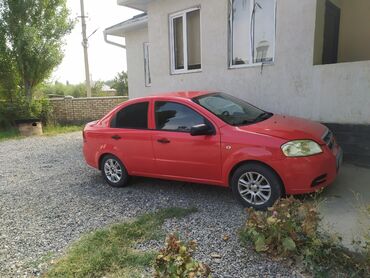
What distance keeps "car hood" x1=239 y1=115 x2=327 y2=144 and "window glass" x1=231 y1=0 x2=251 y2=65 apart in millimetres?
2585

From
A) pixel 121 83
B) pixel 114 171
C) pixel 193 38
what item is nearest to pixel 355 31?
pixel 193 38

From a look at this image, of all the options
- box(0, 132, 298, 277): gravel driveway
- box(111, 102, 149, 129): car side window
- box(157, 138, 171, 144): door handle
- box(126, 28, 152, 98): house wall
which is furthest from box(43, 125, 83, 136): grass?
box(157, 138, 171, 144): door handle

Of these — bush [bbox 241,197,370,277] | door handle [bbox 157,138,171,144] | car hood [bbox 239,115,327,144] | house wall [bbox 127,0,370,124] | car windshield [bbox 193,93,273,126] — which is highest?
house wall [bbox 127,0,370,124]

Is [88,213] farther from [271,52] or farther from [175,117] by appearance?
[271,52]

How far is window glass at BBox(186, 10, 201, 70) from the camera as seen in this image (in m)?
7.52

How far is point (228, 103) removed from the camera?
16.6 ft

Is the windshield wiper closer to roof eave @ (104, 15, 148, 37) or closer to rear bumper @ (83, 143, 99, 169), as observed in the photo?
rear bumper @ (83, 143, 99, 169)

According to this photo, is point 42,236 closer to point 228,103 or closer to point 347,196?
point 228,103

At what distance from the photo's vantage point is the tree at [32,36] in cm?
1253

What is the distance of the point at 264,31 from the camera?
6422mm

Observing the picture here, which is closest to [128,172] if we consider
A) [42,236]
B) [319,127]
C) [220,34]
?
[42,236]

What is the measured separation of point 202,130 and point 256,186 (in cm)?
104

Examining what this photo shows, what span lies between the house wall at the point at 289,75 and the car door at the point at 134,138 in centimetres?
264

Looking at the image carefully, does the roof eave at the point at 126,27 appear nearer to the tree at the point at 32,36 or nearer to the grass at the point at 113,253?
the tree at the point at 32,36
